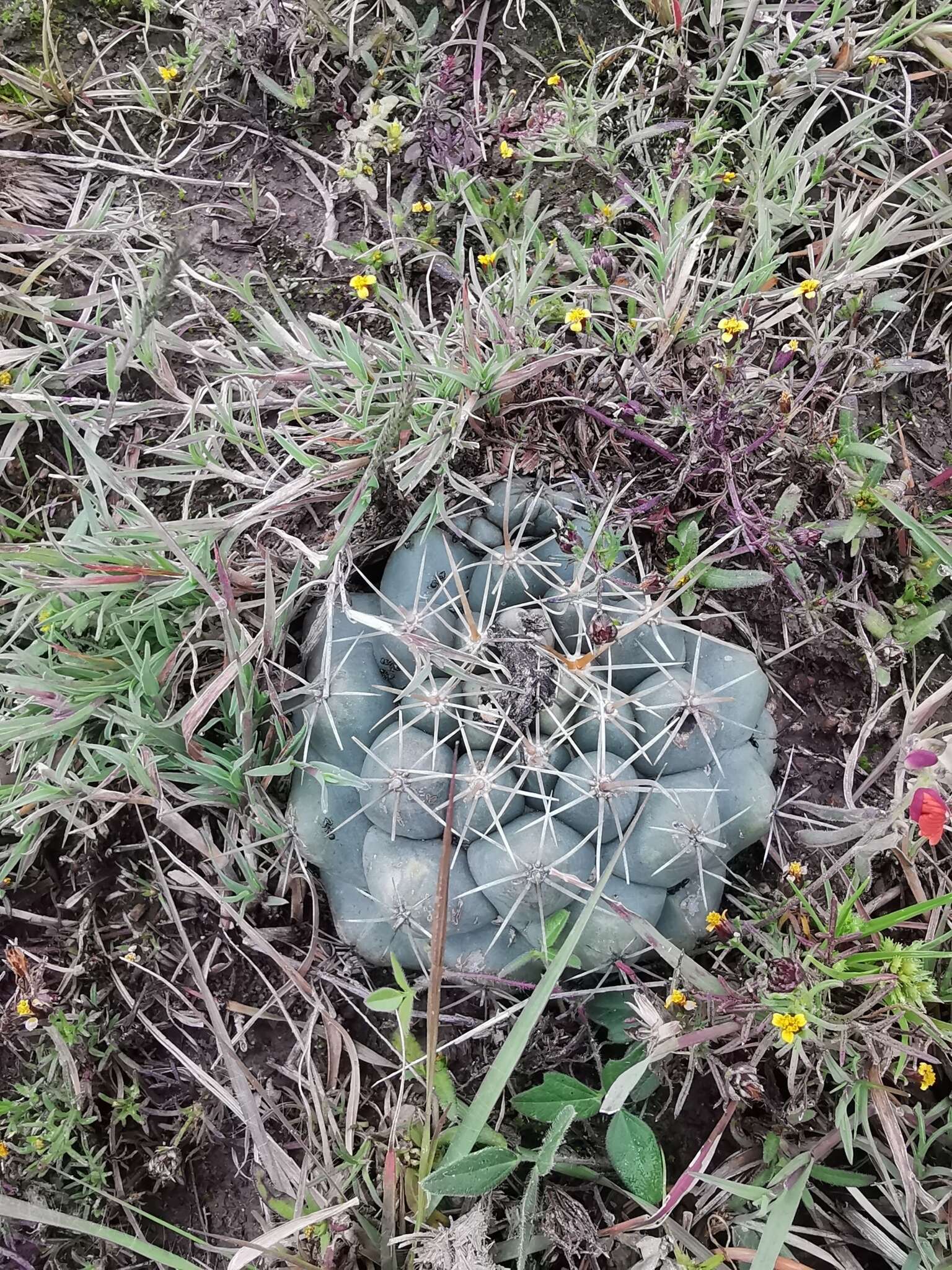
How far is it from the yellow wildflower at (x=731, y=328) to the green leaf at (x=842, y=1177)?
1.88 meters

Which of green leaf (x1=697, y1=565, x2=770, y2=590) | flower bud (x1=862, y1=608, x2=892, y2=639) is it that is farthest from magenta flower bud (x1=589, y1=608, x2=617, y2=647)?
flower bud (x1=862, y1=608, x2=892, y2=639)

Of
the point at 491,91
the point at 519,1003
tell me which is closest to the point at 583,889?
the point at 519,1003

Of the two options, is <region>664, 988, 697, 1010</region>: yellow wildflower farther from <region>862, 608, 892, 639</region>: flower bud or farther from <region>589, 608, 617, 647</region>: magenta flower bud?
<region>862, 608, 892, 639</region>: flower bud

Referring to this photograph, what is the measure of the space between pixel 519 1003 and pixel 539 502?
1.10 meters

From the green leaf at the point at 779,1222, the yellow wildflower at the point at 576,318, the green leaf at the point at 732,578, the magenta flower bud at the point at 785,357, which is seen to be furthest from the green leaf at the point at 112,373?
the green leaf at the point at 779,1222

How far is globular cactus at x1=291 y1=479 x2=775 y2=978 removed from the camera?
1.77 metres

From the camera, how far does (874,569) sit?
7.68 feet

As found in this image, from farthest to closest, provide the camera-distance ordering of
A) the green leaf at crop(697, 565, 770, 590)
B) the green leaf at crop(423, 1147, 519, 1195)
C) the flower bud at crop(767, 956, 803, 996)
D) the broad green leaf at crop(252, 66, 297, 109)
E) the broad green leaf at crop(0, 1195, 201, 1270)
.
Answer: the broad green leaf at crop(252, 66, 297, 109)
the green leaf at crop(697, 565, 770, 590)
the flower bud at crop(767, 956, 803, 996)
the green leaf at crop(423, 1147, 519, 1195)
the broad green leaf at crop(0, 1195, 201, 1270)

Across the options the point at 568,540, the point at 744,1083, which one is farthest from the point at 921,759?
the point at 568,540

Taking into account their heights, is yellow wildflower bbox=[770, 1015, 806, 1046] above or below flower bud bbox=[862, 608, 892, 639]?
below

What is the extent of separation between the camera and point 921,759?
1.65m

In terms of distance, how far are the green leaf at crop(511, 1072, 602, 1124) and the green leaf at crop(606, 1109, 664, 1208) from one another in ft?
0.20

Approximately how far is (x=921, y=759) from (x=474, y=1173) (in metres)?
1.17

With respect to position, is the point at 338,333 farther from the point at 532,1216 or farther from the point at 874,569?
the point at 532,1216
